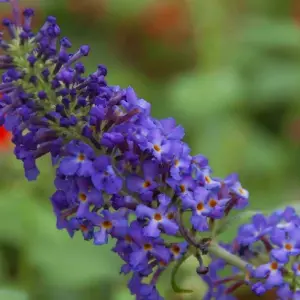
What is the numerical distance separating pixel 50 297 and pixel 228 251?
29.8 inches

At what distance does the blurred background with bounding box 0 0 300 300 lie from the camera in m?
2.06

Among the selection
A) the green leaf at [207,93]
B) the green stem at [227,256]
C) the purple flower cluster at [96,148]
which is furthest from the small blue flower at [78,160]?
the green leaf at [207,93]

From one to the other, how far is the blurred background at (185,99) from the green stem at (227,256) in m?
0.37

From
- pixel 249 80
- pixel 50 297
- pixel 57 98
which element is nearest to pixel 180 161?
pixel 57 98

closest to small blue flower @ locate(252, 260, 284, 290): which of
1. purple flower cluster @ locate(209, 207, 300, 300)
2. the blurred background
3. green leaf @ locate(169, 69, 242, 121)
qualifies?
purple flower cluster @ locate(209, 207, 300, 300)

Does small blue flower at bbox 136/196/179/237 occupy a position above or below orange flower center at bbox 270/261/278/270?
below

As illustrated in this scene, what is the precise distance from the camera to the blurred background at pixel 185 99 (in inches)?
81.2

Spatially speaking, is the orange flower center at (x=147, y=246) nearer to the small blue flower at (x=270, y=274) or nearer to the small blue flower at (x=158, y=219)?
the small blue flower at (x=158, y=219)

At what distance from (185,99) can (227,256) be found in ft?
3.65

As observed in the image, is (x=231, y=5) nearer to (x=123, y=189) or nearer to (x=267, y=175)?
(x=267, y=175)

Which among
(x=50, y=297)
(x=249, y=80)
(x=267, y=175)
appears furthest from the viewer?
(x=249, y=80)

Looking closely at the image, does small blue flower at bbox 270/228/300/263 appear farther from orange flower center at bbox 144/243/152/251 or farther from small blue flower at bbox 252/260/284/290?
orange flower center at bbox 144/243/152/251

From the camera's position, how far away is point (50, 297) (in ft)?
6.51

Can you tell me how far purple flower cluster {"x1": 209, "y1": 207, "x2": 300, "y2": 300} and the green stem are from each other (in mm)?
13
